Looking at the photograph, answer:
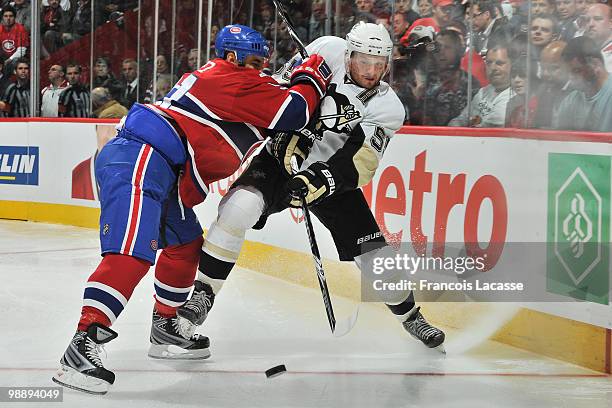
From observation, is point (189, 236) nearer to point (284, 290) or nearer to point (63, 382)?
point (63, 382)

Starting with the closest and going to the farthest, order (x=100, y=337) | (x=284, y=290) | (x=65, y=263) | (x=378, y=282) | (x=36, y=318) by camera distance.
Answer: (x=100, y=337) → (x=378, y=282) → (x=36, y=318) → (x=284, y=290) → (x=65, y=263)

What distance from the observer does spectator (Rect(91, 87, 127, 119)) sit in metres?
7.06

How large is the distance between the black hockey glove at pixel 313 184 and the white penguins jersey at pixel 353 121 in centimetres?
4

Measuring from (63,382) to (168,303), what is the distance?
61cm

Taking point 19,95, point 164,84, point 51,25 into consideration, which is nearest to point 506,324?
point 164,84

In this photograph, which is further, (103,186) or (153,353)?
(153,353)

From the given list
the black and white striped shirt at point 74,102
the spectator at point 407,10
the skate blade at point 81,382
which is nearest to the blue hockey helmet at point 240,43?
the skate blade at point 81,382

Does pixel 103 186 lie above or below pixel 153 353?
above

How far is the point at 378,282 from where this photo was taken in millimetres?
3539

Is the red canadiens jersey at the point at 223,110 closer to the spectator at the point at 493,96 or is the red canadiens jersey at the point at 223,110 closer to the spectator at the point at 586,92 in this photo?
the spectator at the point at 586,92

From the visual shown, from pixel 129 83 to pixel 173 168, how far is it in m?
4.24

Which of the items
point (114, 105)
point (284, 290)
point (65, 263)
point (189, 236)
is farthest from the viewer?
point (114, 105)

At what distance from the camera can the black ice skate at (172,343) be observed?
10.6 ft

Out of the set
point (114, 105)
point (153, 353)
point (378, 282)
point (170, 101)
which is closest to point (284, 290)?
point (378, 282)
